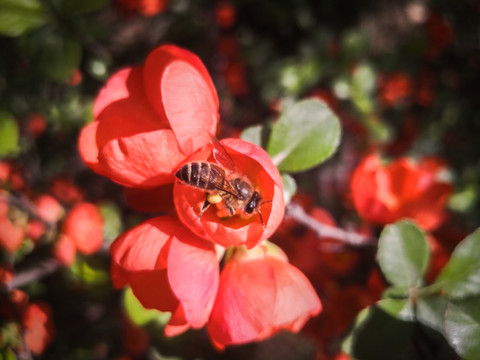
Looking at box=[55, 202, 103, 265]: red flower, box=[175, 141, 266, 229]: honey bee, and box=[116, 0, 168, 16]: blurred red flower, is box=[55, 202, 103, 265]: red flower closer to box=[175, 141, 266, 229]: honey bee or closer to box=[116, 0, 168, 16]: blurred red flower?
box=[175, 141, 266, 229]: honey bee

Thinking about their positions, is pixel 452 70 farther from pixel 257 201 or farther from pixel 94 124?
pixel 94 124

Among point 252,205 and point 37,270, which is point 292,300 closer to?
point 252,205

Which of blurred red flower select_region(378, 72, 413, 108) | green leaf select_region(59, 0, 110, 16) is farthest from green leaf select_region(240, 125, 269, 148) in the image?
blurred red flower select_region(378, 72, 413, 108)

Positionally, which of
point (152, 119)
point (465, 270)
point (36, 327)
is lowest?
A: point (36, 327)

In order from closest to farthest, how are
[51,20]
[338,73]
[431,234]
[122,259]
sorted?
[122,259], [51,20], [431,234], [338,73]

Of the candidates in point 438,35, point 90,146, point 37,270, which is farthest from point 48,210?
point 438,35

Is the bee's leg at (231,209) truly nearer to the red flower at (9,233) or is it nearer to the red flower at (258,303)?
the red flower at (258,303)

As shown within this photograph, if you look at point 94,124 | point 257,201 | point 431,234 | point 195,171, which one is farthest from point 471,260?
point 94,124

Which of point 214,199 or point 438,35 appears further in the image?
point 438,35
